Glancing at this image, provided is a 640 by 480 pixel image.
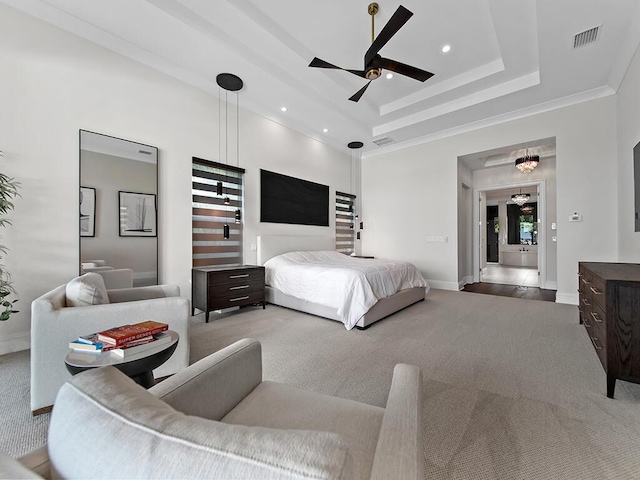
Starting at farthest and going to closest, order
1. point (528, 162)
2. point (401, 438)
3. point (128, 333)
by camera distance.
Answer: point (528, 162) < point (128, 333) < point (401, 438)

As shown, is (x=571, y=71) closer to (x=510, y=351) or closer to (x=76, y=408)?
(x=510, y=351)

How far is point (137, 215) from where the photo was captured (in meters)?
3.46

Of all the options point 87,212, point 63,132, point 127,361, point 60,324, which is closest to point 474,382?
point 127,361

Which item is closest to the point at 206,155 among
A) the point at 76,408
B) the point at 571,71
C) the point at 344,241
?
the point at 344,241

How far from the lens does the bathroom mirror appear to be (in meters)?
3.12

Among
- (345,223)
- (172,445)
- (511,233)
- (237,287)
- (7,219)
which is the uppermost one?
(345,223)

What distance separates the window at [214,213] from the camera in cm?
413

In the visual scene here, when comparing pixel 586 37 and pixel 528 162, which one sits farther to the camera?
pixel 528 162

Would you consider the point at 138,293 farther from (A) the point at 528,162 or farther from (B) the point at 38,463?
(A) the point at 528,162

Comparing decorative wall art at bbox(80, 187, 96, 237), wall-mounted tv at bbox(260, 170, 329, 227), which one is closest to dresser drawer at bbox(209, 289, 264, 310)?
wall-mounted tv at bbox(260, 170, 329, 227)

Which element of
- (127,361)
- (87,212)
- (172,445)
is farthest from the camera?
(87,212)

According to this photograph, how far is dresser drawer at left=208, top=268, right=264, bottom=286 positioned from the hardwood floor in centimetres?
440

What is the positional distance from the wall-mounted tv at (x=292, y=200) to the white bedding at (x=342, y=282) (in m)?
0.90

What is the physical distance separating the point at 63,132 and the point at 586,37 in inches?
234
